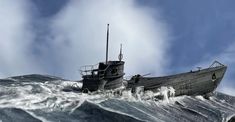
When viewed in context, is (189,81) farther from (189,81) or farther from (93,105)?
(93,105)

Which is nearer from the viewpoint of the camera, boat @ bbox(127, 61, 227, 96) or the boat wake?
the boat wake

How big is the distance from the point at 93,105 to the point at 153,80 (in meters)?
28.0

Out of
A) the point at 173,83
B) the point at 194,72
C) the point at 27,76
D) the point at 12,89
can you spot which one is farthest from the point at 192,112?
the point at 27,76

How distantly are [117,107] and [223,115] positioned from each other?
809 inches

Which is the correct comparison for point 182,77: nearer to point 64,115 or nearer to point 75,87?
point 75,87

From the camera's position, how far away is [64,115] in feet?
249

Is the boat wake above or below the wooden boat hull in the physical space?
below

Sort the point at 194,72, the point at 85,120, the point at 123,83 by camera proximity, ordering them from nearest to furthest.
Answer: the point at 85,120 < the point at 123,83 < the point at 194,72

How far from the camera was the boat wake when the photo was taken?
7594cm

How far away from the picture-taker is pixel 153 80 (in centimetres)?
10862

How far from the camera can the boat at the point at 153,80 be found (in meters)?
96.8

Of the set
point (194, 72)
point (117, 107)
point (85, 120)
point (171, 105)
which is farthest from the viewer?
point (194, 72)

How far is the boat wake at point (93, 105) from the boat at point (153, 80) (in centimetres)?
186

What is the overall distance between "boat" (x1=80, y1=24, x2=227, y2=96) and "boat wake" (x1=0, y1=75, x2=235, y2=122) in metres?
1.86
